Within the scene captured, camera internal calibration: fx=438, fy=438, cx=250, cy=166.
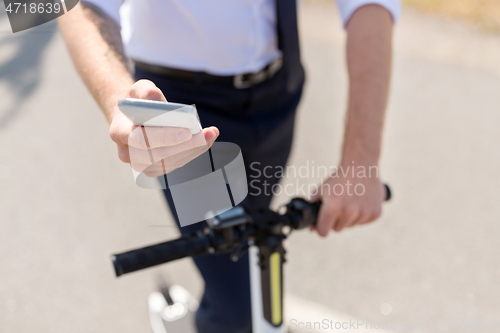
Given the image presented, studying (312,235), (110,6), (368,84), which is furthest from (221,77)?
(312,235)

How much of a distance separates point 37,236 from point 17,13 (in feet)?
6.59

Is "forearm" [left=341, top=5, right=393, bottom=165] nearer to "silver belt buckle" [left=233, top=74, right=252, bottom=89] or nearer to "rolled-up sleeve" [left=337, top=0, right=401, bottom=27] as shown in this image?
"rolled-up sleeve" [left=337, top=0, right=401, bottom=27]

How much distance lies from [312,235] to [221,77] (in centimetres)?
145

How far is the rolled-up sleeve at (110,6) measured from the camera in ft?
1.91

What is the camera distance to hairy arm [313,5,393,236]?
94 centimetres

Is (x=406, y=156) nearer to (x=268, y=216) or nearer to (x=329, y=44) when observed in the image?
(x=329, y=44)

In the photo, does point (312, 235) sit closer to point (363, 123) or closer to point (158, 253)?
point (363, 123)

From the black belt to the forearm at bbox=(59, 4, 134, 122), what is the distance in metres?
0.35

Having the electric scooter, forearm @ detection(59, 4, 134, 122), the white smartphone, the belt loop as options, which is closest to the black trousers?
the belt loop

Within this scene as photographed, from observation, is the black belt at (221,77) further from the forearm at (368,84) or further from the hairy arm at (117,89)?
the hairy arm at (117,89)

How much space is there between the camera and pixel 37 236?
229 centimetres

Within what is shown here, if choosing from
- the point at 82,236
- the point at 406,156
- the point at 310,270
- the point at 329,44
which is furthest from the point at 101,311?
the point at 329,44

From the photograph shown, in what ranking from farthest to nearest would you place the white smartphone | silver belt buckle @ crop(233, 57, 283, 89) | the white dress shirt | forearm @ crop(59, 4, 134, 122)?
silver belt buckle @ crop(233, 57, 283, 89) < the white dress shirt < forearm @ crop(59, 4, 134, 122) < the white smartphone

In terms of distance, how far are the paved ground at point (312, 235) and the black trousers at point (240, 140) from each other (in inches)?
19.8
